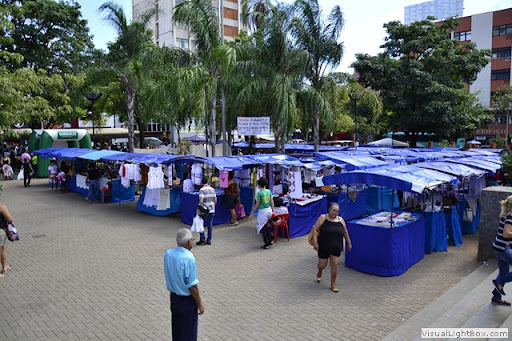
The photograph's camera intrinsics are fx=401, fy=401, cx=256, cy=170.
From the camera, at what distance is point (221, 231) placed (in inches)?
476

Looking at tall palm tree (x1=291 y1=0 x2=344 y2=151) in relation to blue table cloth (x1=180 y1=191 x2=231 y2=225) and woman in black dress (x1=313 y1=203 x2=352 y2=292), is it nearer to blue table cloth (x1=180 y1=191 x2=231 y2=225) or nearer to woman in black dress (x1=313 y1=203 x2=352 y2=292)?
blue table cloth (x1=180 y1=191 x2=231 y2=225)

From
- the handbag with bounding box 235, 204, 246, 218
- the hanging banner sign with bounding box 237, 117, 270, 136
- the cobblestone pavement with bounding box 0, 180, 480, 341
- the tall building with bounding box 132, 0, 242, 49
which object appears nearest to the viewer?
the cobblestone pavement with bounding box 0, 180, 480, 341

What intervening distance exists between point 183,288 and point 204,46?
17116 millimetres

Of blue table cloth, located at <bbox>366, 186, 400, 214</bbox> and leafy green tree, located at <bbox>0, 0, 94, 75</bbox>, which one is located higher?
leafy green tree, located at <bbox>0, 0, 94, 75</bbox>

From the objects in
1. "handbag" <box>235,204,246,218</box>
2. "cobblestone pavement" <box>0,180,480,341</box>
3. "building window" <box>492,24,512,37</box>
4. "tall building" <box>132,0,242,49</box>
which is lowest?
"cobblestone pavement" <box>0,180,480,341</box>

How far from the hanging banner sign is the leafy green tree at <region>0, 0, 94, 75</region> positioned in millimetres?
16603

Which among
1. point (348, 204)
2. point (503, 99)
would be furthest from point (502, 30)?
point (348, 204)

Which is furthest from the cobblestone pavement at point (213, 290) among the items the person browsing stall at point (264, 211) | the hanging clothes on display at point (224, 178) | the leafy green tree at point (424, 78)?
the leafy green tree at point (424, 78)

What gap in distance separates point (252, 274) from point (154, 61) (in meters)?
15.3

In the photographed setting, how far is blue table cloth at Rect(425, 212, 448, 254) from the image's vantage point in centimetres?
952

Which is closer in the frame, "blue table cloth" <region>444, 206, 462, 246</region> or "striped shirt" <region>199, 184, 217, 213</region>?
"blue table cloth" <region>444, 206, 462, 246</region>

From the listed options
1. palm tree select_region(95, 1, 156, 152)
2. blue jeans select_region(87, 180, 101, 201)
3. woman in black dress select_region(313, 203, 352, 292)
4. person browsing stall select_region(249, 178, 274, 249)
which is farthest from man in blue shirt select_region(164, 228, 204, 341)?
palm tree select_region(95, 1, 156, 152)

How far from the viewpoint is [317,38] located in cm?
2095

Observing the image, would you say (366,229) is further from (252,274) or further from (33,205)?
(33,205)
